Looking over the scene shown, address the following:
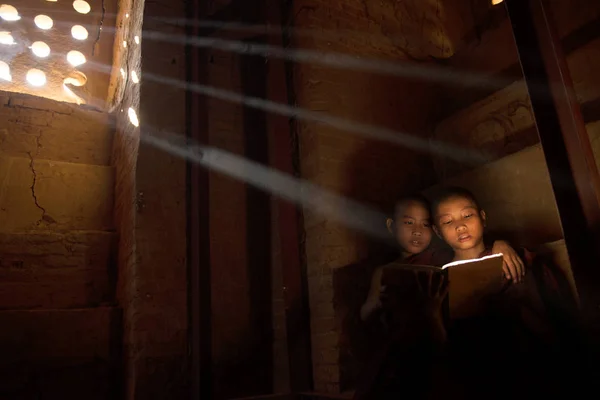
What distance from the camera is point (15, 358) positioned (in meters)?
3.22

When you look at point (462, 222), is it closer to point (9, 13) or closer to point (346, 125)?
point (346, 125)

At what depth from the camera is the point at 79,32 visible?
526 cm

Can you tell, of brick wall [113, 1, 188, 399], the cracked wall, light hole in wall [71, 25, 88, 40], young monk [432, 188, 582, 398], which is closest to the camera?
young monk [432, 188, 582, 398]

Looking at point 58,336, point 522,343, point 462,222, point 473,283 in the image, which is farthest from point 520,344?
point 58,336

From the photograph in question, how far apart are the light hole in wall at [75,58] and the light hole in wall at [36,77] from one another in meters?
0.36

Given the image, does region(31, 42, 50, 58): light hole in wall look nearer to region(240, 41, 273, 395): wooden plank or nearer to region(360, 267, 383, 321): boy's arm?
region(240, 41, 273, 395): wooden plank

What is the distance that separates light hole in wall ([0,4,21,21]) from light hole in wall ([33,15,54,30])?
0.59ft

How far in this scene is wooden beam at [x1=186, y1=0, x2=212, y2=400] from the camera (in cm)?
327

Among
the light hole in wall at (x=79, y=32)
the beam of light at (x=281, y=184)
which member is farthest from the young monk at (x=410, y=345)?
the light hole in wall at (x=79, y=32)

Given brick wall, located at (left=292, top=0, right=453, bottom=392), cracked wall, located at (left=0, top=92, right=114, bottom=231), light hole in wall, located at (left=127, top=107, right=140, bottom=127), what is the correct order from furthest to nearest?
cracked wall, located at (left=0, top=92, right=114, bottom=231), light hole in wall, located at (left=127, top=107, right=140, bottom=127), brick wall, located at (left=292, top=0, right=453, bottom=392)

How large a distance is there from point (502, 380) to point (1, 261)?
3829 mm

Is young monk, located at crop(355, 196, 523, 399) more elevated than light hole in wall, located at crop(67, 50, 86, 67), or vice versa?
light hole in wall, located at crop(67, 50, 86, 67)

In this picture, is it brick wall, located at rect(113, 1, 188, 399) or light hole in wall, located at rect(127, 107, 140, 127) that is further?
light hole in wall, located at rect(127, 107, 140, 127)

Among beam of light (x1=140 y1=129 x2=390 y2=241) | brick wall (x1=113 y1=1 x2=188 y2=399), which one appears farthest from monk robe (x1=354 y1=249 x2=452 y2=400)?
brick wall (x1=113 y1=1 x2=188 y2=399)
